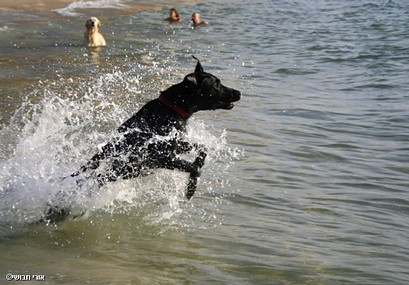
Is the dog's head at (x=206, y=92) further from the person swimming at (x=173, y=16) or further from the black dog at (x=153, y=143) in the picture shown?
the person swimming at (x=173, y=16)

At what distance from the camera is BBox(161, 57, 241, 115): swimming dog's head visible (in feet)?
20.4

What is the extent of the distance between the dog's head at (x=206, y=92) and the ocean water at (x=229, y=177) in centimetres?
91

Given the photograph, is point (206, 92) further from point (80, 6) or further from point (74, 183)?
point (80, 6)

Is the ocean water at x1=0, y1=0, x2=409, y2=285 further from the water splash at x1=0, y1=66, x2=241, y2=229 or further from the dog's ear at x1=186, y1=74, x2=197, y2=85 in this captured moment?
the dog's ear at x1=186, y1=74, x2=197, y2=85

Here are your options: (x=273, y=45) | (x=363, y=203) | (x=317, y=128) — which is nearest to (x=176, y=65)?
(x=273, y=45)

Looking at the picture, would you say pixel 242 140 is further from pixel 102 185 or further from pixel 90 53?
pixel 90 53

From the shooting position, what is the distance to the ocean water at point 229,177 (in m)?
5.25

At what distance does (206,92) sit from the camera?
631cm

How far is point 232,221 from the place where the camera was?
6.21 m

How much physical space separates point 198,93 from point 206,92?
0.09 metres

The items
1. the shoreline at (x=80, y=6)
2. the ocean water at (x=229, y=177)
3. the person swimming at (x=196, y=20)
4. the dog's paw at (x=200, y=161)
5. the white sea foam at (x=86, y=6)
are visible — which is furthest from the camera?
the white sea foam at (x=86, y=6)

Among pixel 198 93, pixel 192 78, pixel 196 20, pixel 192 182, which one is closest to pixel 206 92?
pixel 198 93

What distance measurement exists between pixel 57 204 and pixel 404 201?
333 cm

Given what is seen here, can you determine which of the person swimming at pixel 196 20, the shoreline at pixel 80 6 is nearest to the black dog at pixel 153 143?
the person swimming at pixel 196 20
